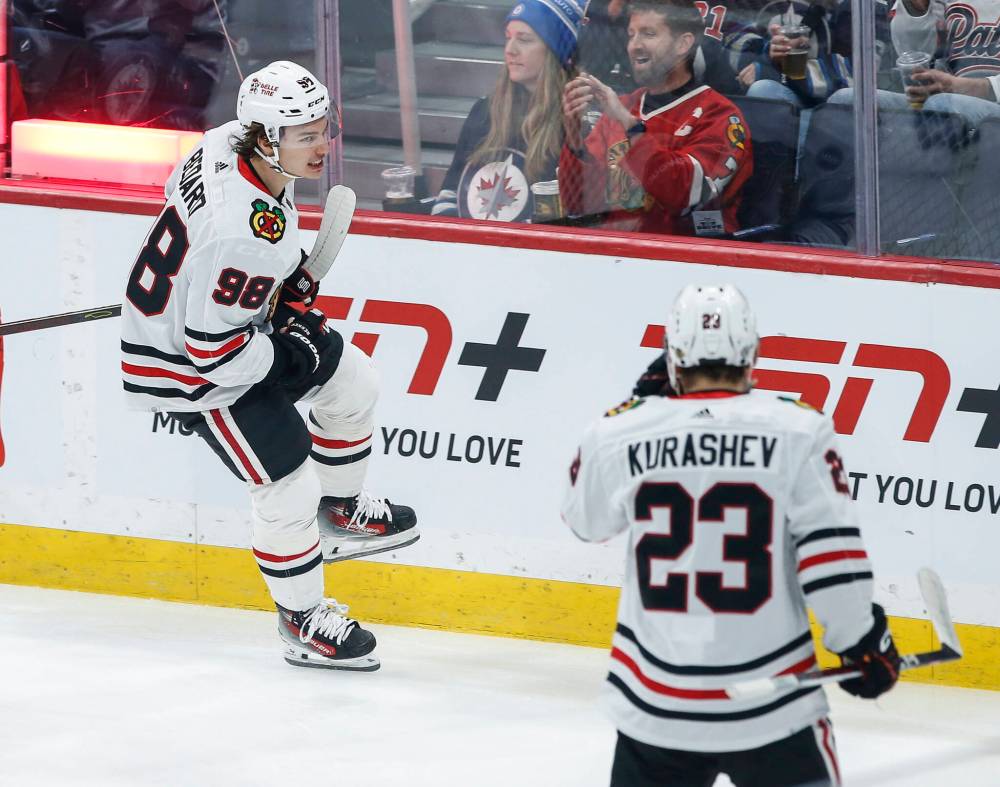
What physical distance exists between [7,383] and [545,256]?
1486 mm

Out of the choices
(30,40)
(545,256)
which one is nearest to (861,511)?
(545,256)

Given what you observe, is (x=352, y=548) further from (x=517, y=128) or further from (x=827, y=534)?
(x=827, y=534)

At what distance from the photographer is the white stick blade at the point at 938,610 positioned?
2.20 m

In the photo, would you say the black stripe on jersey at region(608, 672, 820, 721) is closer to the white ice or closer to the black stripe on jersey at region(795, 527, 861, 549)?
the black stripe on jersey at region(795, 527, 861, 549)

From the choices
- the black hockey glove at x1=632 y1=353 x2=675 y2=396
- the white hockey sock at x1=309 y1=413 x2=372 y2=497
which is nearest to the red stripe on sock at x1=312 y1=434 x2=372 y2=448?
the white hockey sock at x1=309 y1=413 x2=372 y2=497

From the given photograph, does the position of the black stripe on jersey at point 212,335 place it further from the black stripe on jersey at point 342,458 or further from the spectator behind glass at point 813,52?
the spectator behind glass at point 813,52

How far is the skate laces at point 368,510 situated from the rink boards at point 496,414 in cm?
17

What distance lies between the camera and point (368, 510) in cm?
369

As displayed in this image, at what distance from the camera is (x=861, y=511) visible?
3531 millimetres

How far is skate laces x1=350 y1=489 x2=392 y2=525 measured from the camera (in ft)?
12.1

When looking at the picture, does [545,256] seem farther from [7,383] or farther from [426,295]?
[7,383]

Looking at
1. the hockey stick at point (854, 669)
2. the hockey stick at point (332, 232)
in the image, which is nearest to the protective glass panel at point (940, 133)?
the hockey stick at point (332, 232)

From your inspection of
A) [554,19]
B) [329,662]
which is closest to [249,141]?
[554,19]

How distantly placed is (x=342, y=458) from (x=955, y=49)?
1.68 m
